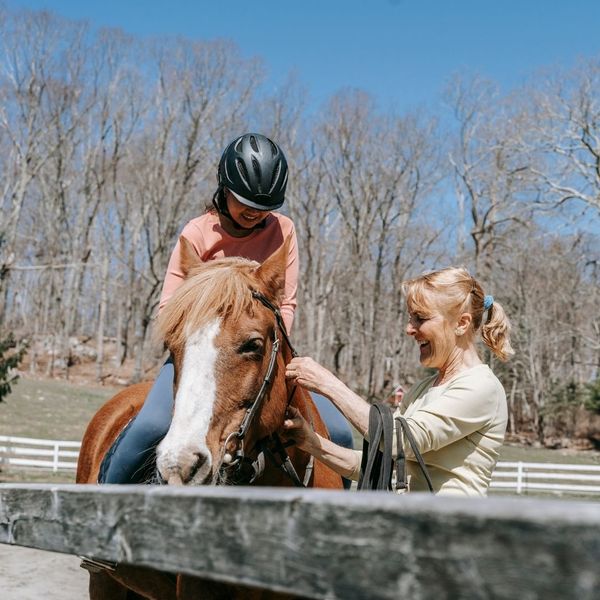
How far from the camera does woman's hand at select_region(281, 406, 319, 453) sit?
316cm

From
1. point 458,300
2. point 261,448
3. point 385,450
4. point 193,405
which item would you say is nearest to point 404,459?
point 385,450

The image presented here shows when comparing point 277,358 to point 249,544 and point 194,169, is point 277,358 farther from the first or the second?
point 194,169

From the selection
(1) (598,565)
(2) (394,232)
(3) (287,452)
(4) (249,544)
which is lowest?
(3) (287,452)

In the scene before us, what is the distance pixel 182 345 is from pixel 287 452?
0.77 meters

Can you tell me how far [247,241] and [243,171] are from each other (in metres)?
0.42

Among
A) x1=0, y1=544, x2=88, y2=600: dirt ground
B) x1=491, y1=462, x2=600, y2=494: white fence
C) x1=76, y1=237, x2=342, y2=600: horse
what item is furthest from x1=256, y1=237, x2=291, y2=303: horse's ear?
x1=491, y1=462, x2=600, y2=494: white fence

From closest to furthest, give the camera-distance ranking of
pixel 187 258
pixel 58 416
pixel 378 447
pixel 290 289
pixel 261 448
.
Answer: pixel 378 447 → pixel 261 448 → pixel 187 258 → pixel 290 289 → pixel 58 416

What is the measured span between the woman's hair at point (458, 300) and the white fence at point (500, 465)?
16.7 metres

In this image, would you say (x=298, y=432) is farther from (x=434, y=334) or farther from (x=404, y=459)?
(x=434, y=334)

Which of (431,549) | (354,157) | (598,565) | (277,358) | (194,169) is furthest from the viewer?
(354,157)

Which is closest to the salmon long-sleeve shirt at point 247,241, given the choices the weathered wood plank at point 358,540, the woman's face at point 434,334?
the woman's face at point 434,334

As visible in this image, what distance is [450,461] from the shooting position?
3.02m

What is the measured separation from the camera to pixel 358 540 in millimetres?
1132

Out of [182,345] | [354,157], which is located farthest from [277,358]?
[354,157]
